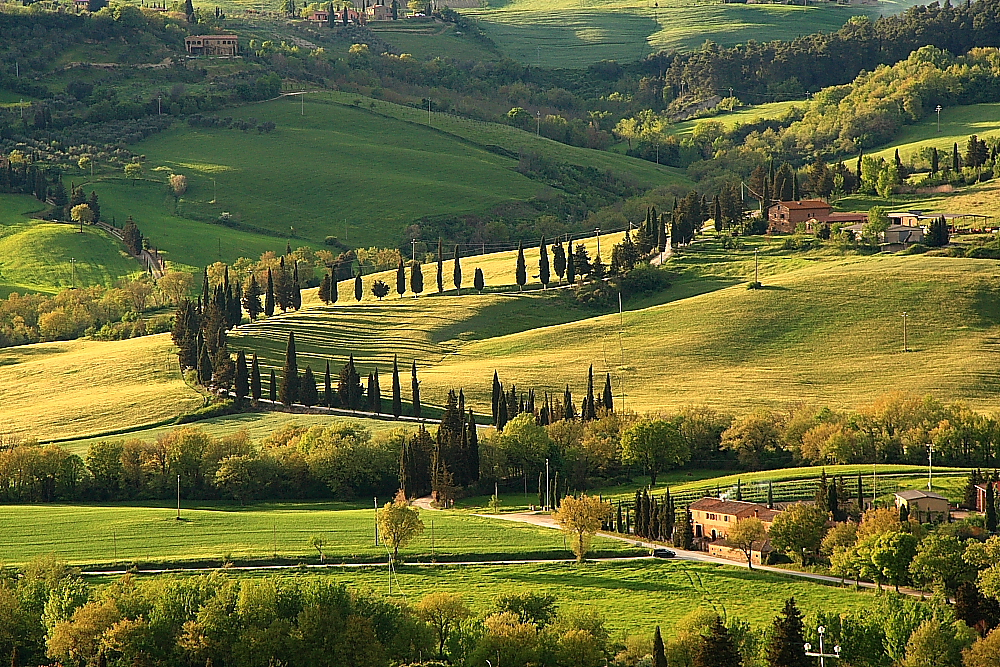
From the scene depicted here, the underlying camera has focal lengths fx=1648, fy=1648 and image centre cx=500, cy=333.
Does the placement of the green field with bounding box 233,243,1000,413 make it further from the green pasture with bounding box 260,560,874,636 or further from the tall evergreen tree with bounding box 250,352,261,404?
the green pasture with bounding box 260,560,874,636

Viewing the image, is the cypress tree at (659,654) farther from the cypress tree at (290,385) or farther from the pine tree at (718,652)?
the cypress tree at (290,385)

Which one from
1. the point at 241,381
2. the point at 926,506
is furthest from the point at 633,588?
the point at 241,381

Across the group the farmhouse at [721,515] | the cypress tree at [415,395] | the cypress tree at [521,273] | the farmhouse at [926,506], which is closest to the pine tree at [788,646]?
the farmhouse at [721,515]

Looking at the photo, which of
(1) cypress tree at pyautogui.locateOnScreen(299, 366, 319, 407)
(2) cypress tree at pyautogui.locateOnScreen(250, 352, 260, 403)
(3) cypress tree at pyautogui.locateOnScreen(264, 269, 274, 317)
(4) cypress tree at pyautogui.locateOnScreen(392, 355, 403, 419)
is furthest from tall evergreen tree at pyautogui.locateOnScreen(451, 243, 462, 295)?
(1) cypress tree at pyautogui.locateOnScreen(299, 366, 319, 407)

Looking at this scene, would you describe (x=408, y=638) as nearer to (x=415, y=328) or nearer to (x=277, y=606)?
(x=277, y=606)

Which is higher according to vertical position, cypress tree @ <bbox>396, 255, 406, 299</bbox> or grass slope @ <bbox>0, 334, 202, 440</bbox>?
cypress tree @ <bbox>396, 255, 406, 299</bbox>

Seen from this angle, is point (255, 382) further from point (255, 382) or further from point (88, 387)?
point (88, 387)

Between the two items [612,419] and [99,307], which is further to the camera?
[99,307]

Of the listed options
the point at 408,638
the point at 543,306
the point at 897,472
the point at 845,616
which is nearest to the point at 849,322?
the point at 543,306
